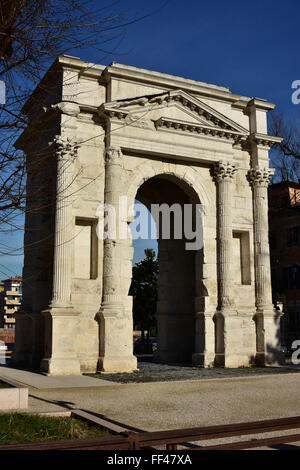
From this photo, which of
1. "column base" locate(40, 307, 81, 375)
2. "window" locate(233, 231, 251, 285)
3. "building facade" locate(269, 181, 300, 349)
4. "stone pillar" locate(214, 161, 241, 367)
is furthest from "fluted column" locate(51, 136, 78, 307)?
"building facade" locate(269, 181, 300, 349)

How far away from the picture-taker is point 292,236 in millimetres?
38375

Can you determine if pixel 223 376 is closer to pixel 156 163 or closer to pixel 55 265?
pixel 55 265

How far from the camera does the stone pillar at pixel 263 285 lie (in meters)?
19.9

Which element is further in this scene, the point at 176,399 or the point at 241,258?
the point at 241,258

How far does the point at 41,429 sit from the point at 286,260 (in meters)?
33.6

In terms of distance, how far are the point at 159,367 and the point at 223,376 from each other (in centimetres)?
386

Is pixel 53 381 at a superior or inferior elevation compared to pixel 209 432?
inferior

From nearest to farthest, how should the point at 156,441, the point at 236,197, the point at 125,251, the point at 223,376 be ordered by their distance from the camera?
the point at 156,441
the point at 223,376
the point at 125,251
the point at 236,197

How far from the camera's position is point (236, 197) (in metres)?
21.2

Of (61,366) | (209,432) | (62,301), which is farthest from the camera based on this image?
(62,301)

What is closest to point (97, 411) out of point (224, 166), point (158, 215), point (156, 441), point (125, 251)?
point (156, 441)

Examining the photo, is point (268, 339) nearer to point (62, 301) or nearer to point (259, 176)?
point (259, 176)

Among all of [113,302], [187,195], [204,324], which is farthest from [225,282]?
[113,302]

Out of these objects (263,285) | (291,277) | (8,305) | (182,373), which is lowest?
(182,373)
